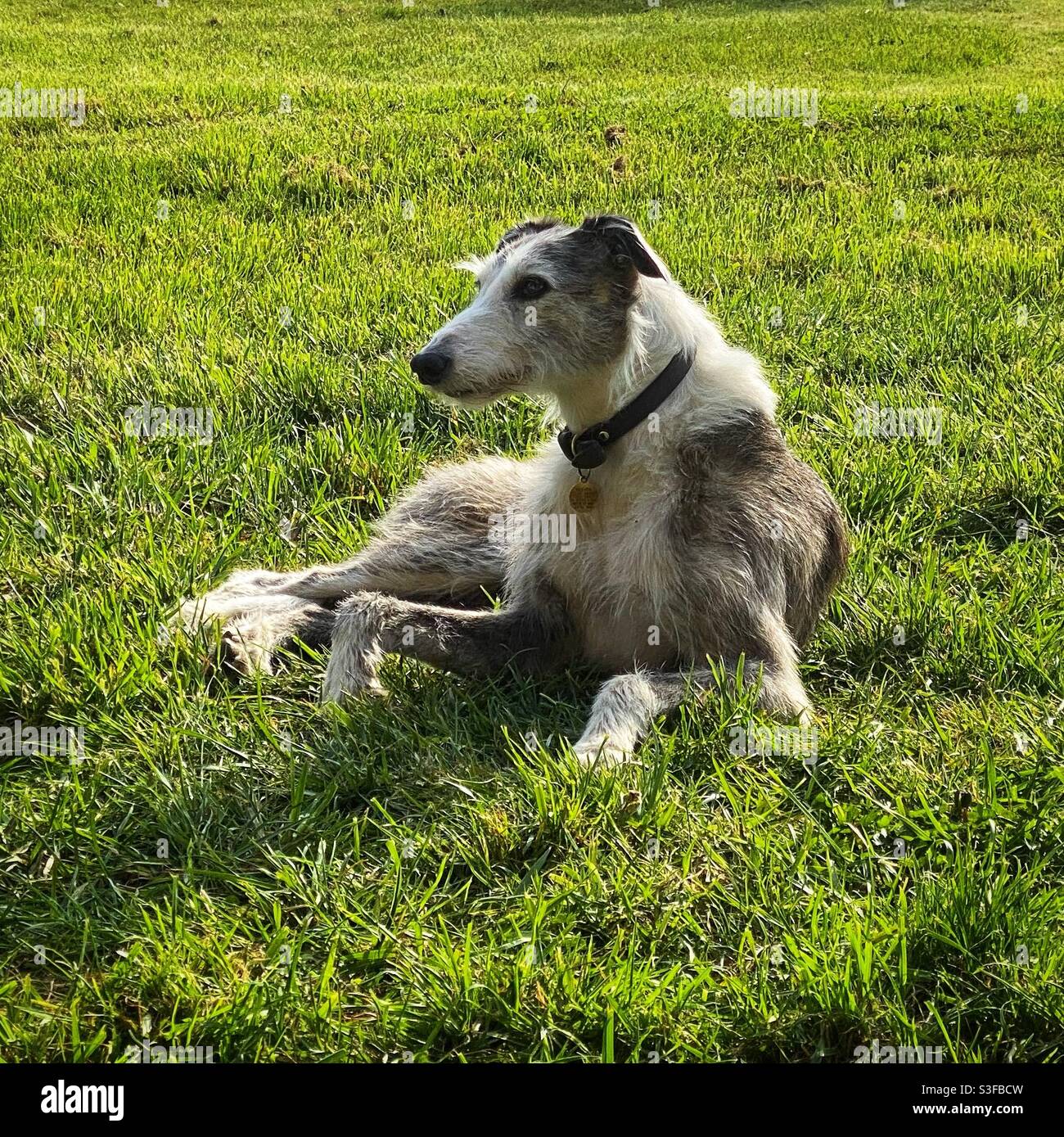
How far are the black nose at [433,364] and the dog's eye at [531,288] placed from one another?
0.40 metres

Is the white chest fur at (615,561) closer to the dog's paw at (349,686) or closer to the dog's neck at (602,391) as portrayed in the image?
the dog's neck at (602,391)

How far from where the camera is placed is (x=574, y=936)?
296cm

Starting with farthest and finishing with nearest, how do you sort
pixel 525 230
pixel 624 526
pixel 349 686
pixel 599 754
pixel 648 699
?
pixel 525 230 → pixel 624 526 → pixel 349 686 → pixel 648 699 → pixel 599 754

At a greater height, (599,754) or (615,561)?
(615,561)

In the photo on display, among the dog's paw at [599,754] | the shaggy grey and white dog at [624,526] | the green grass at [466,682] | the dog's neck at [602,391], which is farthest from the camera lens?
the dog's neck at [602,391]

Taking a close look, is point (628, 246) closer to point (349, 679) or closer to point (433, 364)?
point (433, 364)

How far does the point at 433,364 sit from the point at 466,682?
44.6 inches

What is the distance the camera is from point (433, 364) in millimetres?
4164

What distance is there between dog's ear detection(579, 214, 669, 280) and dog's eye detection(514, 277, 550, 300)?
28cm

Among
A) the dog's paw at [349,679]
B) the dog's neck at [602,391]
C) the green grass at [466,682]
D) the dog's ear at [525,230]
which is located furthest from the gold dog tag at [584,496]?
the dog's ear at [525,230]

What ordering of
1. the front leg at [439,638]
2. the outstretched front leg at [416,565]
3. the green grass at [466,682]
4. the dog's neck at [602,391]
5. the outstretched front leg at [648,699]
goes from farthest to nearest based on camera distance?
the outstretched front leg at [416,565]
the dog's neck at [602,391]
the front leg at [439,638]
the outstretched front leg at [648,699]
the green grass at [466,682]

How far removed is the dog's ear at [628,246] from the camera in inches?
168

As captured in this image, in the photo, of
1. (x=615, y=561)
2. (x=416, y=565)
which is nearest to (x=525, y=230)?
(x=416, y=565)

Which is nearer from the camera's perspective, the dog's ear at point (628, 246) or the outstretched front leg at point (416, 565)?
the dog's ear at point (628, 246)
